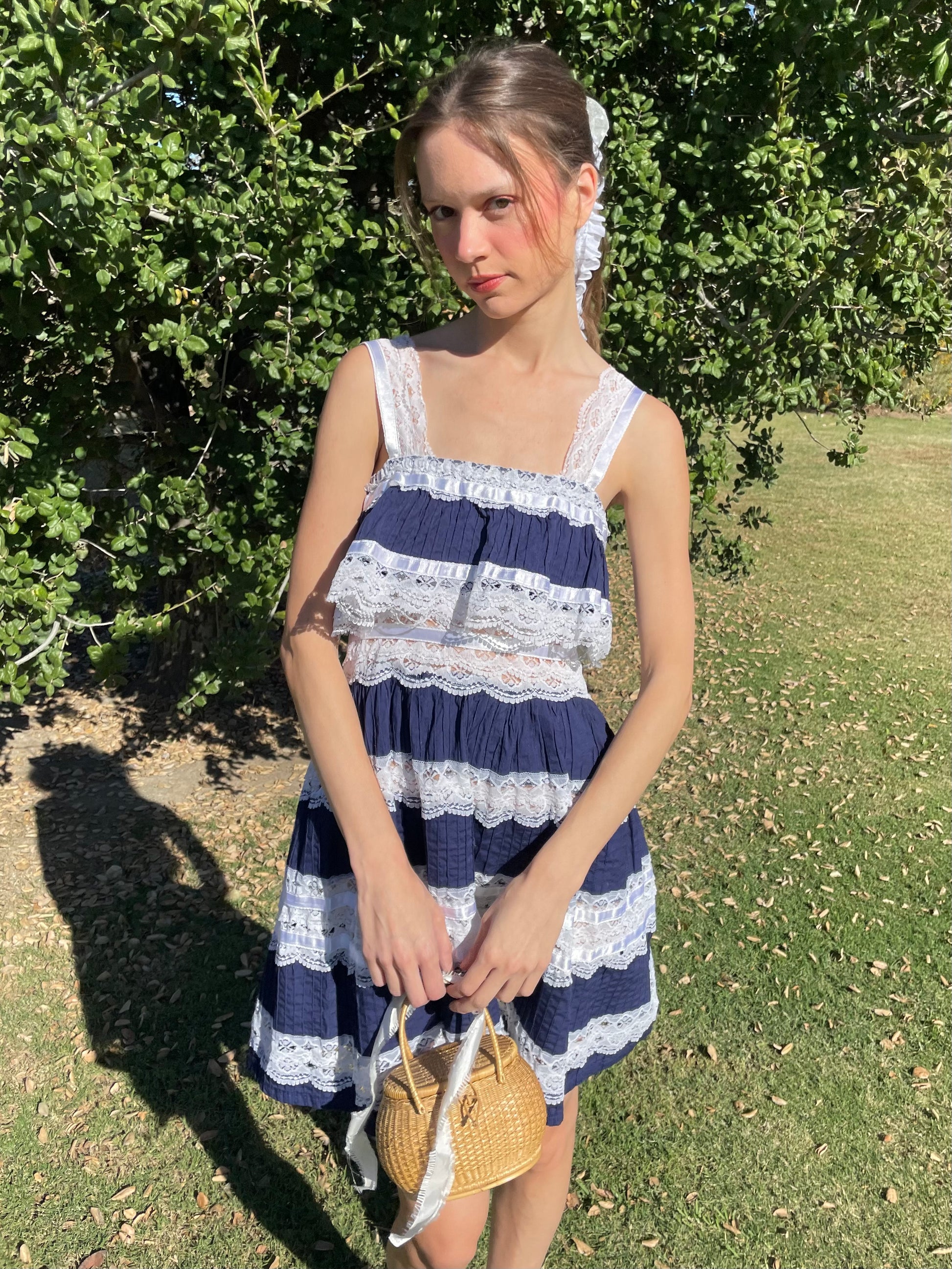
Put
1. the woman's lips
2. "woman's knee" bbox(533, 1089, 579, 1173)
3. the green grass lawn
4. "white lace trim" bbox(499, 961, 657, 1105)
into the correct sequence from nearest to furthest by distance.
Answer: the woman's lips, "white lace trim" bbox(499, 961, 657, 1105), "woman's knee" bbox(533, 1089, 579, 1173), the green grass lawn

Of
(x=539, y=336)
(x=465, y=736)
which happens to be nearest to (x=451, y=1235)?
(x=465, y=736)

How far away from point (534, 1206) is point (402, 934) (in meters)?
0.91

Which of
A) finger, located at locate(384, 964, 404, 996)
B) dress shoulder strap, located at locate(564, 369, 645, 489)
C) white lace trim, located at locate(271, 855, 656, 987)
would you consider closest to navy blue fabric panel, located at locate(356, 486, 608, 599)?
dress shoulder strap, located at locate(564, 369, 645, 489)

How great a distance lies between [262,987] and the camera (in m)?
2.19

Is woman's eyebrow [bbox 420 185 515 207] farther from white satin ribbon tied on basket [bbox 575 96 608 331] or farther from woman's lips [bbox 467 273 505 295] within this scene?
white satin ribbon tied on basket [bbox 575 96 608 331]

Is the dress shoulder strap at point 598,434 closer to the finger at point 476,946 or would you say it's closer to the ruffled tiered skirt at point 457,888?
the ruffled tiered skirt at point 457,888

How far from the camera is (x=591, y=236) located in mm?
2127

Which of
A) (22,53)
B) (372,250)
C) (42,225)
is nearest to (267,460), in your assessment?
(372,250)

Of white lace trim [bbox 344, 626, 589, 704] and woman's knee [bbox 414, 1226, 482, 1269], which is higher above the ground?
white lace trim [bbox 344, 626, 589, 704]

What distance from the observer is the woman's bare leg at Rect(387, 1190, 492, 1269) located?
6.43ft

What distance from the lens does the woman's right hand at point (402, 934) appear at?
5.76 feet

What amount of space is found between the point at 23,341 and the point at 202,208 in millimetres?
1555

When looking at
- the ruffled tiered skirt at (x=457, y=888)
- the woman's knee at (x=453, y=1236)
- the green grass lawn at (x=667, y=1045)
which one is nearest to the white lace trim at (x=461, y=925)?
the ruffled tiered skirt at (x=457, y=888)

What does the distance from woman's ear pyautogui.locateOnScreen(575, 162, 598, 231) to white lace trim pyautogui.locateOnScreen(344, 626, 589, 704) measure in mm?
823
